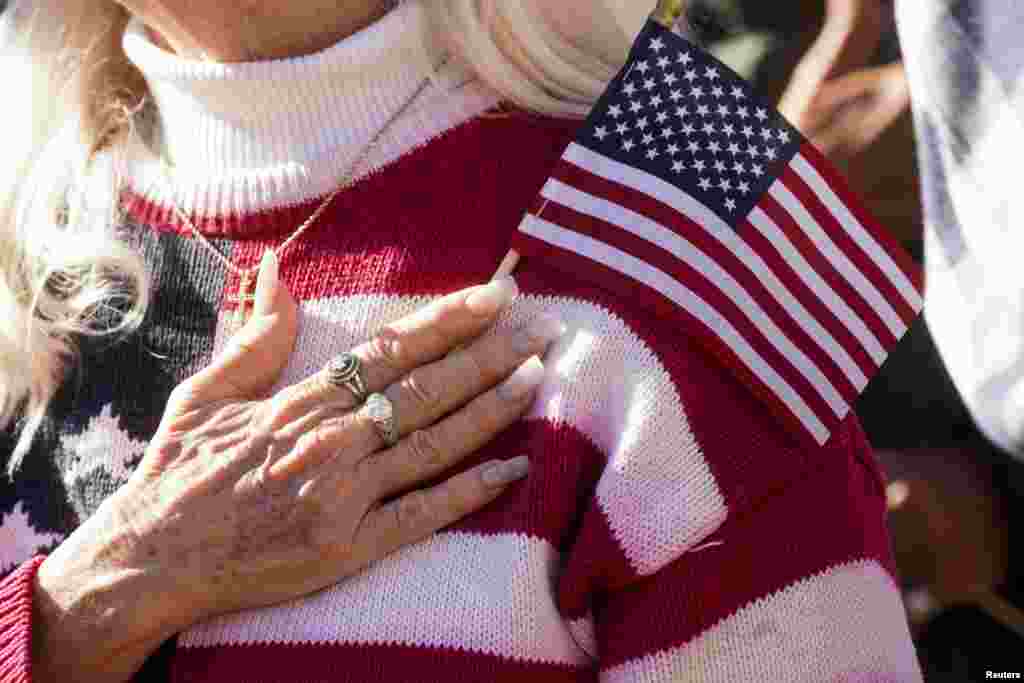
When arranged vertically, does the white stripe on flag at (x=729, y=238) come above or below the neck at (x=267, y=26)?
below

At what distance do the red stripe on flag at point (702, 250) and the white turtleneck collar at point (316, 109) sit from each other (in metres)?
0.20

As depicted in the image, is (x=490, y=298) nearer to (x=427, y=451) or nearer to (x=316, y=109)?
(x=427, y=451)

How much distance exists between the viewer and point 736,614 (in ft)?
5.40

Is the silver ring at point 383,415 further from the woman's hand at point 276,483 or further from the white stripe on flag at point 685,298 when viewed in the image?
the white stripe on flag at point 685,298

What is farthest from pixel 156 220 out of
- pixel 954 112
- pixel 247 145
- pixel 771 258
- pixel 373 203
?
pixel 954 112

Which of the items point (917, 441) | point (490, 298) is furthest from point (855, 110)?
point (490, 298)

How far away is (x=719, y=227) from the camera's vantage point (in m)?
1.73

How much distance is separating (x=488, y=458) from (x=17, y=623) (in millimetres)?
534

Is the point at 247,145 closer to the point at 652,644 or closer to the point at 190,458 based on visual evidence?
the point at 190,458

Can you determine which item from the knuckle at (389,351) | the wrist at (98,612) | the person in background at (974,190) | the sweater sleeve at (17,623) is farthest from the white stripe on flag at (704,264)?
the sweater sleeve at (17,623)

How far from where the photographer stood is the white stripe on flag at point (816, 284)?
1739 mm

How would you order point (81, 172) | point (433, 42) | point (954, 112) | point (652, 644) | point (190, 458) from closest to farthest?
point (954, 112), point (652, 644), point (190, 458), point (433, 42), point (81, 172)

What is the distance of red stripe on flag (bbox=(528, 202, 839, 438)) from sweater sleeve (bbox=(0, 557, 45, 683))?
699mm

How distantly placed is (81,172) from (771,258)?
0.88m
